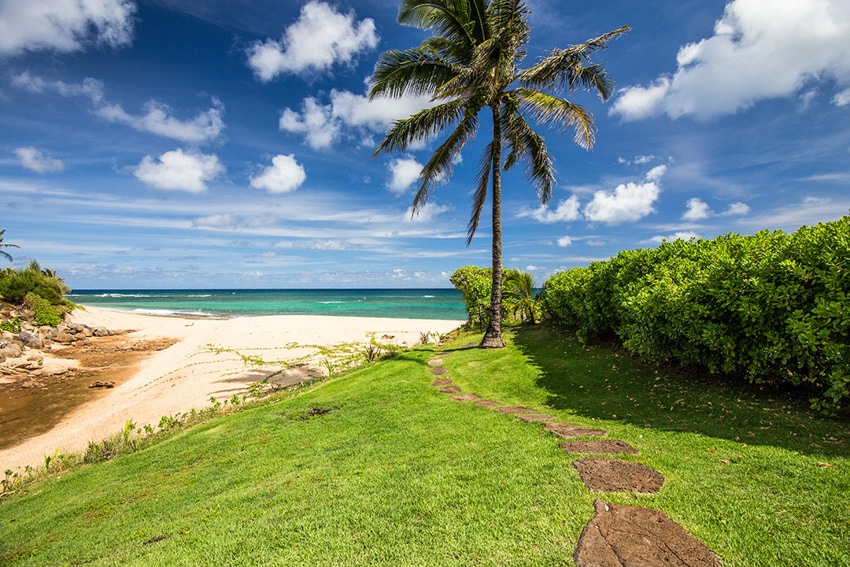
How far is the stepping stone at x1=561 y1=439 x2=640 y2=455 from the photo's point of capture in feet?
13.5

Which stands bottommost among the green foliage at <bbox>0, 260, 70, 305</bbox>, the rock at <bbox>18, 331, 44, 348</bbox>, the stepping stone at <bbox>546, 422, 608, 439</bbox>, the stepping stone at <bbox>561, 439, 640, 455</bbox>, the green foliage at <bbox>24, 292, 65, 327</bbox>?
the rock at <bbox>18, 331, 44, 348</bbox>

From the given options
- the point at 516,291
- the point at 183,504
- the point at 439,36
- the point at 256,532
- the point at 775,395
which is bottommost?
the point at 183,504

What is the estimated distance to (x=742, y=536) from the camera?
2.58 metres

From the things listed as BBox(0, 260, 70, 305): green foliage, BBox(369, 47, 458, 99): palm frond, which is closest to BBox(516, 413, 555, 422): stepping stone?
BBox(369, 47, 458, 99): palm frond

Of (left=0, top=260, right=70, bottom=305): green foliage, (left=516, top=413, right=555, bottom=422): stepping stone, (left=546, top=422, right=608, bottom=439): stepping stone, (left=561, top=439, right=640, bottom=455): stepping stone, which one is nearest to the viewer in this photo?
(left=561, top=439, right=640, bottom=455): stepping stone

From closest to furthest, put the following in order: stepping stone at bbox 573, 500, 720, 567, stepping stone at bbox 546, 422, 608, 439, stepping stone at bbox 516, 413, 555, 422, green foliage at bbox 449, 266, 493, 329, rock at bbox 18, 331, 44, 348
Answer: stepping stone at bbox 573, 500, 720, 567 < stepping stone at bbox 546, 422, 608, 439 < stepping stone at bbox 516, 413, 555, 422 < green foliage at bbox 449, 266, 493, 329 < rock at bbox 18, 331, 44, 348

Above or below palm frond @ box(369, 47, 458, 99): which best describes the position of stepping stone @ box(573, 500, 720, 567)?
below

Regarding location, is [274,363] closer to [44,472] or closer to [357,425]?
[44,472]

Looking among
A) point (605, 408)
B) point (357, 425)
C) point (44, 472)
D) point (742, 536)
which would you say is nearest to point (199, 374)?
point (44, 472)

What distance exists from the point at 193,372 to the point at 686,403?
55.4 feet

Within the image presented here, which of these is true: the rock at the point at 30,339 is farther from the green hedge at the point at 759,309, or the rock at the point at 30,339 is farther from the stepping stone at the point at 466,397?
the green hedge at the point at 759,309

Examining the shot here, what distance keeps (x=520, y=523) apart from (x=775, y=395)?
491 centimetres

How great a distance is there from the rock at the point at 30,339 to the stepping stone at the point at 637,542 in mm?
28529

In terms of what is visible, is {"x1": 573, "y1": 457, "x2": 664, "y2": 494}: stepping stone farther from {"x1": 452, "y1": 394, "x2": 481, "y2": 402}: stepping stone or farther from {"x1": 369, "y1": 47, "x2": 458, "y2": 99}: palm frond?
{"x1": 369, "y1": 47, "x2": 458, "y2": 99}: palm frond
